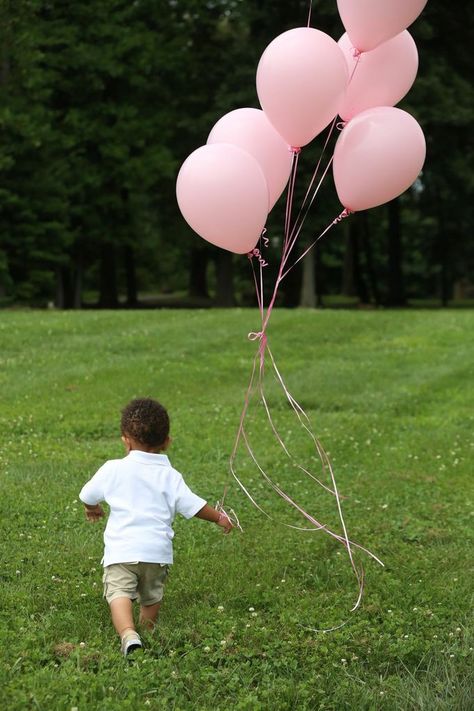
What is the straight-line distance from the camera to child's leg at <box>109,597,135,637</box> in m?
3.99

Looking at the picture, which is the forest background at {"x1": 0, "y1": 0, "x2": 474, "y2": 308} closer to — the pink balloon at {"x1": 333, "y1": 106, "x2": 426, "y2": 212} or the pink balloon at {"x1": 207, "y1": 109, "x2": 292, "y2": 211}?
the pink balloon at {"x1": 207, "y1": 109, "x2": 292, "y2": 211}

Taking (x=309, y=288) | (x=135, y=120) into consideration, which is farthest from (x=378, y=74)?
(x=135, y=120)

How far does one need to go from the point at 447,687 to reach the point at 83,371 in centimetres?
830

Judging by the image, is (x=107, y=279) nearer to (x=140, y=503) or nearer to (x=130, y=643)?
(x=140, y=503)

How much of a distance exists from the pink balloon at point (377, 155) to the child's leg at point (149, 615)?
281 cm

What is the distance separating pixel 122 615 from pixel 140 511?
519 mm

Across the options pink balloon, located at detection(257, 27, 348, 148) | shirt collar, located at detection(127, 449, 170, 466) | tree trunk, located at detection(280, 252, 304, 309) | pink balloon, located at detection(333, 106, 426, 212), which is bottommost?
shirt collar, located at detection(127, 449, 170, 466)

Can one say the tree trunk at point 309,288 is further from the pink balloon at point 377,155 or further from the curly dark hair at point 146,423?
the curly dark hair at point 146,423

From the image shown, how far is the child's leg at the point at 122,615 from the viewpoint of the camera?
13.1ft

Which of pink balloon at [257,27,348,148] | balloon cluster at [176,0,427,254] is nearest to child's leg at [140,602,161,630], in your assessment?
balloon cluster at [176,0,427,254]

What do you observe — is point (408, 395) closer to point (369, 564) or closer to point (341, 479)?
point (341, 479)

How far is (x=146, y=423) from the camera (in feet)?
14.0

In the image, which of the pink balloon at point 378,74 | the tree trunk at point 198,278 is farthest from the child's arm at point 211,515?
the tree trunk at point 198,278

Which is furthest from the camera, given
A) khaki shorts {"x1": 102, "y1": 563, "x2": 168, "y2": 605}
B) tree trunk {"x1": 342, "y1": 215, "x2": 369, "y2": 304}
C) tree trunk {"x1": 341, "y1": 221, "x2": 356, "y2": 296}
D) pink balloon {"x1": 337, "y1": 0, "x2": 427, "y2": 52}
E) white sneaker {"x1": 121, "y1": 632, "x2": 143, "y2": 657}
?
tree trunk {"x1": 341, "y1": 221, "x2": 356, "y2": 296}
